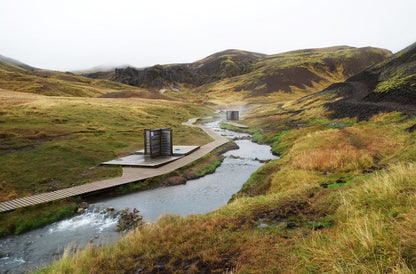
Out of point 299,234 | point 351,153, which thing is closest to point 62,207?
point 299,234

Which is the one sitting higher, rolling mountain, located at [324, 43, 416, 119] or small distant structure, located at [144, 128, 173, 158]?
rolling mountain, located at [324, 43, 416, 119]

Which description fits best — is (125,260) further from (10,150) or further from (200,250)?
(10,150)

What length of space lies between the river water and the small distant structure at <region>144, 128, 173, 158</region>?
18.7 feet

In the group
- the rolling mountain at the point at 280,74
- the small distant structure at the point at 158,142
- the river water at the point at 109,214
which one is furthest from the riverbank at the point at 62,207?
the rolling mountain at the point at 280,74

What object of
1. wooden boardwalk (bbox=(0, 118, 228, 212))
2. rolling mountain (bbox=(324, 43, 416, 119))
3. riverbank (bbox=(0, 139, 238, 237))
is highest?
rolling mountain (bbox=(324, 43, 416, 119))

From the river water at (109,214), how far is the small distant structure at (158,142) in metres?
5.69

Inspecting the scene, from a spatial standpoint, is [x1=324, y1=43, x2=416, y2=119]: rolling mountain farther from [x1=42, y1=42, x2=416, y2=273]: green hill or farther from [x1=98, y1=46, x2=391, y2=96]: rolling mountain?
[x1=98, y1=46, x2=391, y2=96]: rolling mountain

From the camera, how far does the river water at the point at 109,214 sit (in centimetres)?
1045

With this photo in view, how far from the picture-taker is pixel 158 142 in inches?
983

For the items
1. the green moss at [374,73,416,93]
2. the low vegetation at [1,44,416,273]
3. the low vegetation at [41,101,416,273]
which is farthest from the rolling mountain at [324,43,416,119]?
the low vegetation at [41,101,416,273]

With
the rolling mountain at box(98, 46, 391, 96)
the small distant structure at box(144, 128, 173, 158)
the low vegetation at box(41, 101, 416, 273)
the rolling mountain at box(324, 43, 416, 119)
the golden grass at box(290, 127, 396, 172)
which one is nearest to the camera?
the low vegetation at box(41, 101, 416, 273)

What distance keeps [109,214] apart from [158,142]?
11.3 metres

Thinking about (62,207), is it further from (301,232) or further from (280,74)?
(280,74)

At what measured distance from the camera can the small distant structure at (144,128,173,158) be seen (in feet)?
79.1
